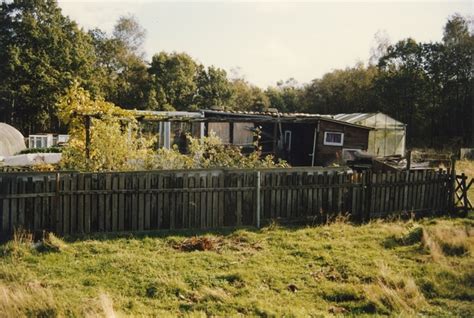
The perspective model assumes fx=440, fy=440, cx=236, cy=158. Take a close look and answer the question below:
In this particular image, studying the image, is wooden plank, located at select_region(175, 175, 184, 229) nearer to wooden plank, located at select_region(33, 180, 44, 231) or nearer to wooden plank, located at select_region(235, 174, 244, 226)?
wooden plank, located at select_region(235, 174, 244, 226)

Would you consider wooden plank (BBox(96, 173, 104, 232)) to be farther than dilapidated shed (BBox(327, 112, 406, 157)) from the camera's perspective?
No

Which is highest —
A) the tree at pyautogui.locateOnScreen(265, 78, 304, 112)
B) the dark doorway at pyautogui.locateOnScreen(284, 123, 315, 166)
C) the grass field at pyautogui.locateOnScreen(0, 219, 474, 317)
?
the tree at pyautogui.locateOnScreen(265, 78, 304, 112)

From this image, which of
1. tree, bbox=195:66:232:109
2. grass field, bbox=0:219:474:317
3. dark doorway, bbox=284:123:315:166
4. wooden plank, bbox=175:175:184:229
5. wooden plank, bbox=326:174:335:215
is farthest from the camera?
tree, bbox=195:66:232:109

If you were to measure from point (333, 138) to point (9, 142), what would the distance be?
18859 millimetres

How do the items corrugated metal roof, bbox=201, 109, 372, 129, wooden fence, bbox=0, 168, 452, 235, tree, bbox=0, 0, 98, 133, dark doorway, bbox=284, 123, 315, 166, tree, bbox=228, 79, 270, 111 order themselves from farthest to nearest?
tree, bbox=228, 79, 270, 111 < tree, bbox=0, 0, 98, 133 < dark doorway, bbox=284, 123, 315, 166 < corrugated metal roof, bbox=201, 109, 372, 129 < wooden fence, bbox=0, 168, 452, 235

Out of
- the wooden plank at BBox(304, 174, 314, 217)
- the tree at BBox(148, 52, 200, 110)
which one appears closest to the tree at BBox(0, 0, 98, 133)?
the tree at BBox(148, 52, 200, 110)

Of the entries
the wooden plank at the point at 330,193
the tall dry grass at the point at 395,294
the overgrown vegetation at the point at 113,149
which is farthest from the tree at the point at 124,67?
the tall dry grass at the point at 395,294

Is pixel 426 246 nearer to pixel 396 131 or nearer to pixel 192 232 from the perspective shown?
pixel 192 232

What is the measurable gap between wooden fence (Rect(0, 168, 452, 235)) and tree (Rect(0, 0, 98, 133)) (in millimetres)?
29887

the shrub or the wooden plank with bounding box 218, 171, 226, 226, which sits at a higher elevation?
the shrub

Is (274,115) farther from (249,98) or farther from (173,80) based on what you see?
(249,98)

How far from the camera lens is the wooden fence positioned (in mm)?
8758

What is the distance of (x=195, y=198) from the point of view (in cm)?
991

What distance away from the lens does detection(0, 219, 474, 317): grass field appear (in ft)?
19.1
